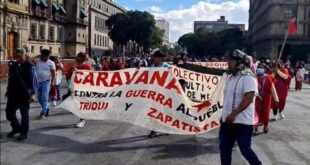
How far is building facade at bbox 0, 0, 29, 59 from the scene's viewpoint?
60459 millimetres

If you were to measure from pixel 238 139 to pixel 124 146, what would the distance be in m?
3.28

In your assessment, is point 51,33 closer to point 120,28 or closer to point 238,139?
point 120,28

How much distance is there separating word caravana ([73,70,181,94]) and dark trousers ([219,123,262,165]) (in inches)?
136

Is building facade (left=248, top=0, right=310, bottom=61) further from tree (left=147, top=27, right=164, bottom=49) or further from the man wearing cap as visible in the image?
the man wearing cap

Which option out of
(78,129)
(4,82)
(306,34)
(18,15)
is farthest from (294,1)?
(78,129)

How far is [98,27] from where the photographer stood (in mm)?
118188

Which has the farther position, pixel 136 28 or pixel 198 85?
pixel 136 28

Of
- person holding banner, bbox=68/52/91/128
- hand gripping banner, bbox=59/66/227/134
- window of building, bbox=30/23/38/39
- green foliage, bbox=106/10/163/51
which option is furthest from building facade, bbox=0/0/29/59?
hand gripping banner, bbox=59/66/227/134

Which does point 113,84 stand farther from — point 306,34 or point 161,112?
A: point 306,34

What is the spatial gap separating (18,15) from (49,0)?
1794 cm

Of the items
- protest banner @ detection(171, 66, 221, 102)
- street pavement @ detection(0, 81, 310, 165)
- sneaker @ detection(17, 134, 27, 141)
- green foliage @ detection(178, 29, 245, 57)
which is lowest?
street pavement @ detection(0, 81, 310, 165)

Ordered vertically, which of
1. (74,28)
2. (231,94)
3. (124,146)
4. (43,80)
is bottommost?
(124,146)

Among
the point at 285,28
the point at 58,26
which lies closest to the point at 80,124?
the point at 58,26

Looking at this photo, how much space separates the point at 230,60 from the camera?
247 inches
